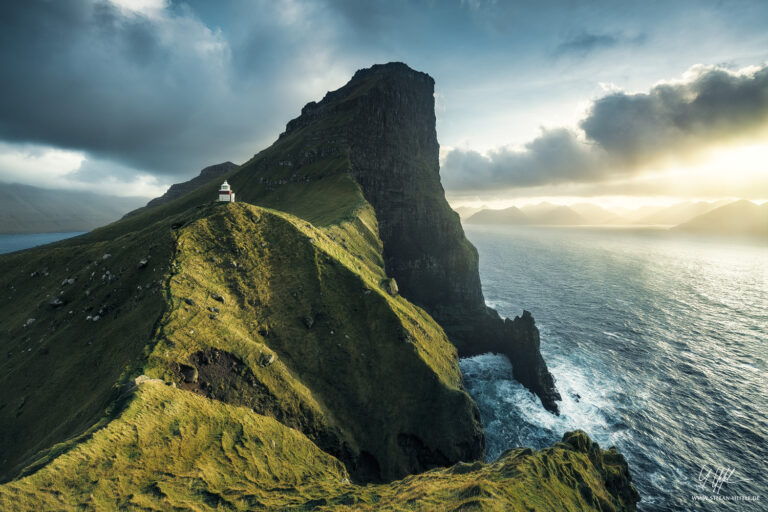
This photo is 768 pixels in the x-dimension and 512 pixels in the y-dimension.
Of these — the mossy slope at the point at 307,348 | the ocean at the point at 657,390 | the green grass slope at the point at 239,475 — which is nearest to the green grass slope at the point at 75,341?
the mossy slope at the point at 307,348

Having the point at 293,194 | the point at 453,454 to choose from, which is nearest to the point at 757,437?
the point at 453,454

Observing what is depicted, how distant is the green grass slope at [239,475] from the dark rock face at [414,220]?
52.5 meters

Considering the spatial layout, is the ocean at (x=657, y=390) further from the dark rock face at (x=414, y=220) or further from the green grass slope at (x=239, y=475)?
the green grass slope at (x=239, y=475)

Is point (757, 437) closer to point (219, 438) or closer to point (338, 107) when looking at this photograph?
point (219, 438)

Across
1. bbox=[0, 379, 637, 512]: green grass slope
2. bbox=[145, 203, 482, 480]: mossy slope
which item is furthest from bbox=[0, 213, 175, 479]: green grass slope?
bbox=[0, 379, 637, 512]: green grass slope

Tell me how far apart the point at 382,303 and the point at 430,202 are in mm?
67485

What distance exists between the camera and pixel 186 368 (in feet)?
82.7
